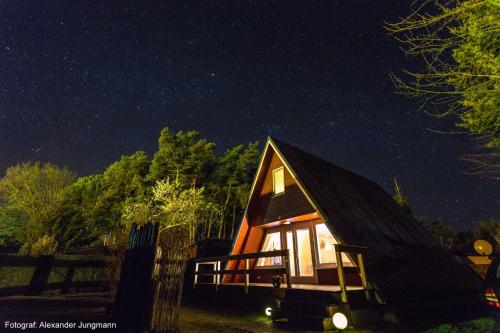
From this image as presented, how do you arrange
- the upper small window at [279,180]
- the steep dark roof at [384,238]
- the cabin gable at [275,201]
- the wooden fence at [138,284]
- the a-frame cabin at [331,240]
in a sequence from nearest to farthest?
the wooden fence at [138,284], the a-frame cabin at [331,240], the steep dark roof at [384,238], the cabin gable at [275,201], the upper small window at [279,180]

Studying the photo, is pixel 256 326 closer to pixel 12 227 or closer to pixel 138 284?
pixel 138 284

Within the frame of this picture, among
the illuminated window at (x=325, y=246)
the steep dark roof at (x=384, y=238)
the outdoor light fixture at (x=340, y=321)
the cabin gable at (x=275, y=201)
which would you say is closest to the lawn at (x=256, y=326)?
the outdoor light fixture at (x=340, y=321)

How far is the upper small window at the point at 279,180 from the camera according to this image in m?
12.5

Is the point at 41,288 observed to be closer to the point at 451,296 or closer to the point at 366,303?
the point at 366,303

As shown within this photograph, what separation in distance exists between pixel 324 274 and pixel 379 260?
2813mm

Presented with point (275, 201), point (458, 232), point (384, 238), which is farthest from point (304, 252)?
point (458, 232)

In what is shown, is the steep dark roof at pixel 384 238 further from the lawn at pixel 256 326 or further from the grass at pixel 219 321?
the grass at pixel 219 321

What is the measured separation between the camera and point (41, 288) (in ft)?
31.7

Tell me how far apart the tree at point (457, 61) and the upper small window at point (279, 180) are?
704cm

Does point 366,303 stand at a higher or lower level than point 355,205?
lower

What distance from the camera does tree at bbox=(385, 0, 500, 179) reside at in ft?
17.7

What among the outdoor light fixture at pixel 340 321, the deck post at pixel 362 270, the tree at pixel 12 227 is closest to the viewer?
the outdoor light fixture at pixel 340 321

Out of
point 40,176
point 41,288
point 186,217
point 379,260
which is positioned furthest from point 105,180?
point 379,260

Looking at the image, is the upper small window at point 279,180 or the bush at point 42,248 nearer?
the upper small window at point 279,180
